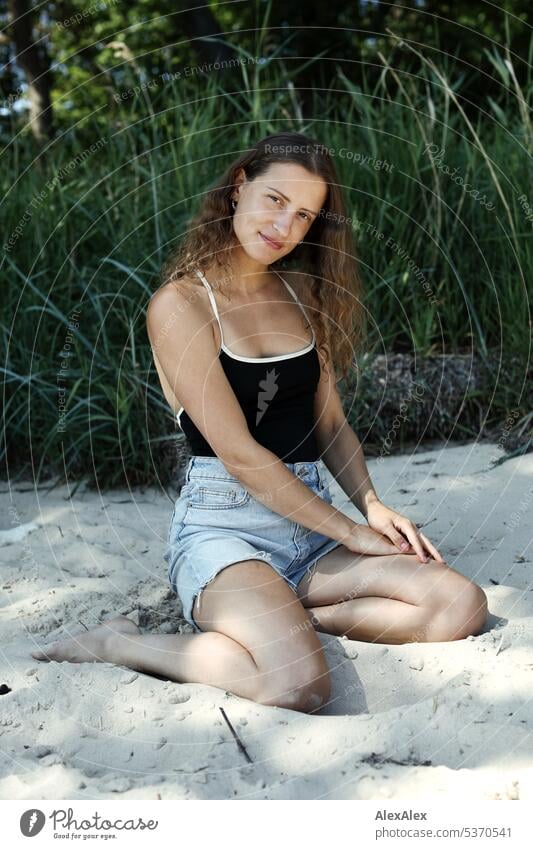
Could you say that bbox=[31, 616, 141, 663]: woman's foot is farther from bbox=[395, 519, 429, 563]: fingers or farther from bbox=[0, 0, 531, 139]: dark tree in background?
bbox=[0, 0, 531, 139]: dark tree in background

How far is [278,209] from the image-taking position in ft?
7.72

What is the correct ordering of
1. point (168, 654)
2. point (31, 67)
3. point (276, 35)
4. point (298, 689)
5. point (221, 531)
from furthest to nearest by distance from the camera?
Answer: point (276, 35) → point (31, 67) → point (221, 531) → point (168, 654) → point (298, 689)

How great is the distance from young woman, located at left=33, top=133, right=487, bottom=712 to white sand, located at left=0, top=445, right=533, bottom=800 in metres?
0.08

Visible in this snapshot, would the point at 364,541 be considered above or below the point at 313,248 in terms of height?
below

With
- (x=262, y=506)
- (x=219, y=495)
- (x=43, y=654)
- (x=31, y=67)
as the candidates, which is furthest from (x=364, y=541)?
(x=31, y=67)

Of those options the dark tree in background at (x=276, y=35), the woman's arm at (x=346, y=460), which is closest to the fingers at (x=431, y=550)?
the woman's arm at (x=346, y=460)

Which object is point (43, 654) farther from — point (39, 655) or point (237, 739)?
point (237, 739)

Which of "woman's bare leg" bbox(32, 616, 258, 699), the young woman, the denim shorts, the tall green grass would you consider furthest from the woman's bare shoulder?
the tall green grass

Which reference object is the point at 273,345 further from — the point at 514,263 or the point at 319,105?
the point at 319,105

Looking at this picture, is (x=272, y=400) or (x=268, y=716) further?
(x=272, y=400)

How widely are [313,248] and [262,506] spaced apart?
77 cm

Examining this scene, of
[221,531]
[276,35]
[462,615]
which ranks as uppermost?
[276,35]

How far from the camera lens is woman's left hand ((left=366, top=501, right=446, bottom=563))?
2.38 metres

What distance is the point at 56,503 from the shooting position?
3535 mm
